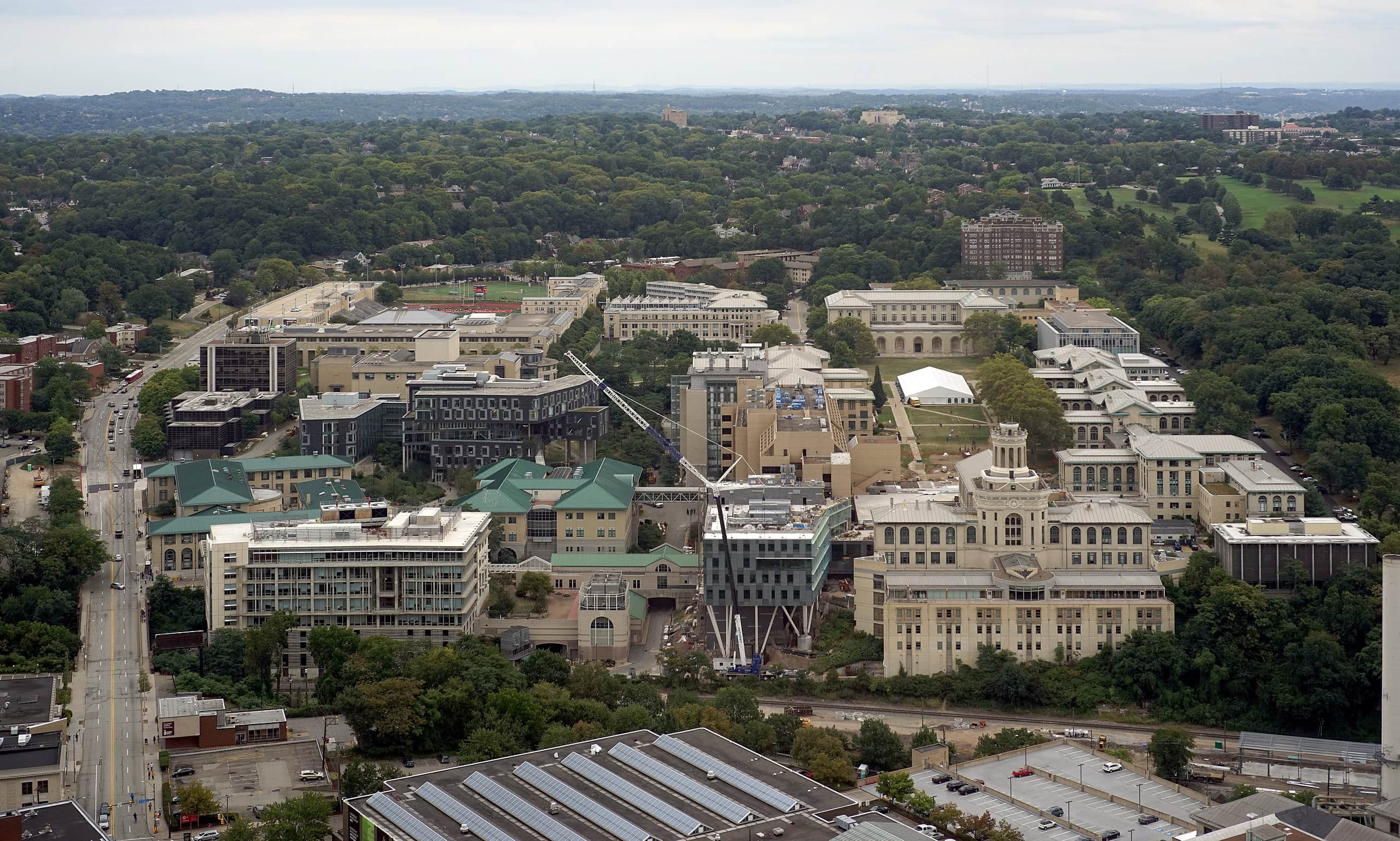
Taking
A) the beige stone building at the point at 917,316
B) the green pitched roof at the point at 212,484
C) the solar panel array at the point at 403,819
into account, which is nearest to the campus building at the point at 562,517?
the green pitched roof at the point at 212,484

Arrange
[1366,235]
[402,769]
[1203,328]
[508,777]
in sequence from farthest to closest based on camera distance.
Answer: [1366,235] → [1203,328] → [402,769] → [508,777]

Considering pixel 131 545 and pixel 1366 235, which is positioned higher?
pixel 1366 235

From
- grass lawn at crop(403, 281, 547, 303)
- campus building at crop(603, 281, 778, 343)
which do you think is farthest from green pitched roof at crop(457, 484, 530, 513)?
grass lawn at crop(403, 281, 547, 303)

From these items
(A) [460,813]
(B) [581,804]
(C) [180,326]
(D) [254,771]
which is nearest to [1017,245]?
(C) [180,326]

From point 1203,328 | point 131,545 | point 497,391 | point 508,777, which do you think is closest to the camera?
point 508,777

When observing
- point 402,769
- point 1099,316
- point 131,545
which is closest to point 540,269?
point 1099,316

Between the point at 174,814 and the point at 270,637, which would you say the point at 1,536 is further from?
the point at 174,814

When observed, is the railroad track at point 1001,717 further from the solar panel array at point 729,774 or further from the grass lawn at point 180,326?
the grass lawn at point 180,326
